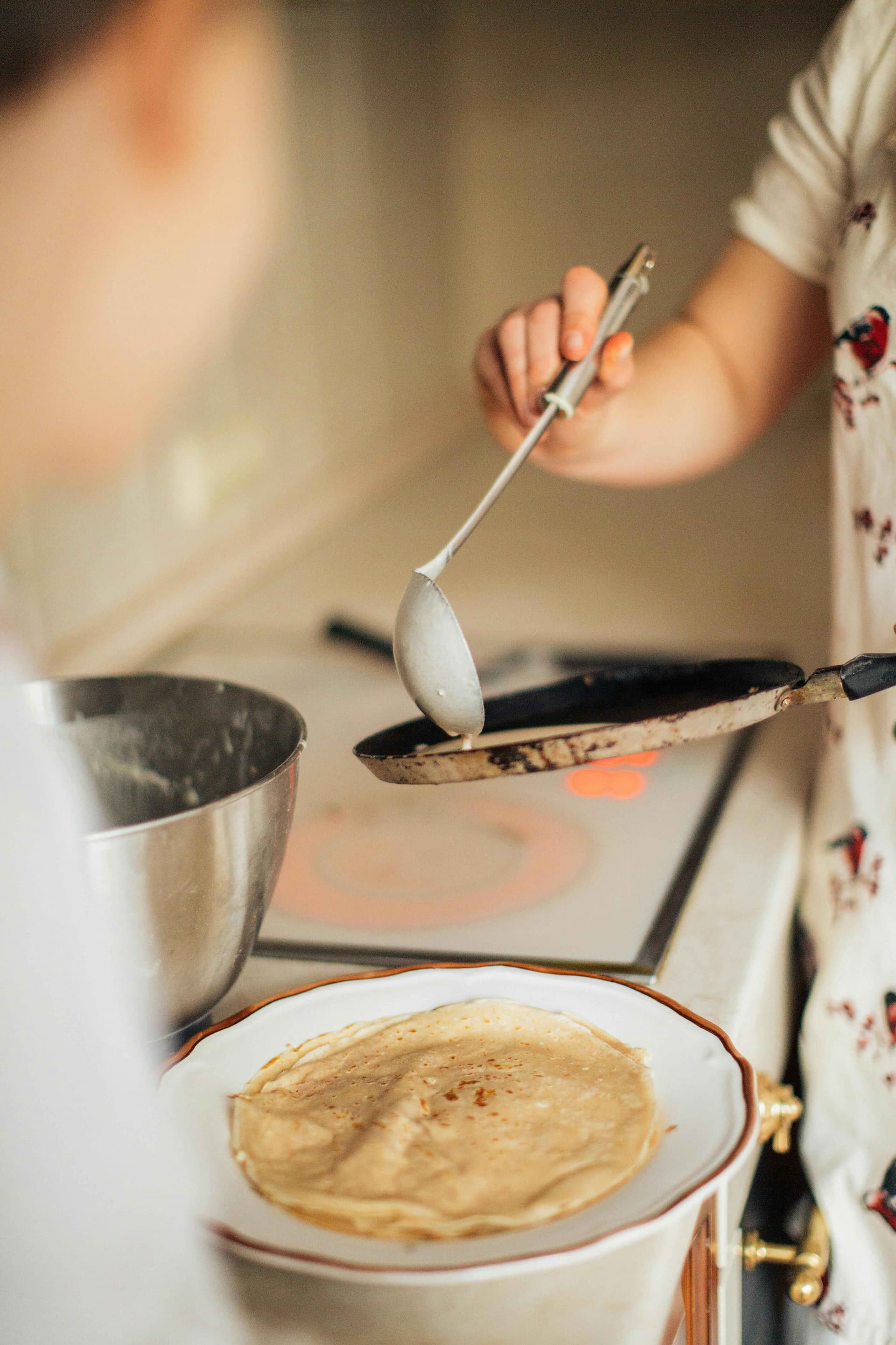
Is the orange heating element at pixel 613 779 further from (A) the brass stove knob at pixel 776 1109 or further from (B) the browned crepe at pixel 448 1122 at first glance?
(B) the browned crepe at pixel 448 1122

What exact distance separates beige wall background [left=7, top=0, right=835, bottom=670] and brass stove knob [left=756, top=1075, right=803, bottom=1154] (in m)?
0.53

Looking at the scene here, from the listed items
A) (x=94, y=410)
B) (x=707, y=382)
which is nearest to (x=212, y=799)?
(x=94, y=410)

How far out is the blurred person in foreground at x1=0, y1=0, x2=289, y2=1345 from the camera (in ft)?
0.98

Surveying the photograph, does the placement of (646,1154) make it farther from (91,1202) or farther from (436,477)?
(436,477)

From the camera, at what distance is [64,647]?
1153 mm

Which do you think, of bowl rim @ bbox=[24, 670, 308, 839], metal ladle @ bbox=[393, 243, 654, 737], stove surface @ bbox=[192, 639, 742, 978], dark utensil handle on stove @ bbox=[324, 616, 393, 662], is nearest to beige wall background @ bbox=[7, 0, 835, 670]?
dark utensil handle on stove @ bbox=[324, 616, 393, 662]

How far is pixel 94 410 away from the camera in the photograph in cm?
45

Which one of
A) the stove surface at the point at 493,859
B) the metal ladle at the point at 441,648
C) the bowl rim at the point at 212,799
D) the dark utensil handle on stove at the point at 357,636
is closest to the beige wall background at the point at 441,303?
the dark utensil handle on stove at the point at 357,636

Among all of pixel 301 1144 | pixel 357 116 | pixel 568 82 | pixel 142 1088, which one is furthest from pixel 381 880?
pixel 568 82

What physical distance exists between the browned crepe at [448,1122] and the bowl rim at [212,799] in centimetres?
6

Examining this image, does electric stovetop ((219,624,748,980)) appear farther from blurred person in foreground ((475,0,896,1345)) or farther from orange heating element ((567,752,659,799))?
blurred person in foreground ((475,0,896,1345))

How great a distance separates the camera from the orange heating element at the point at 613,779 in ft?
2.87

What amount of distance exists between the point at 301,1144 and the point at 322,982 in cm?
10

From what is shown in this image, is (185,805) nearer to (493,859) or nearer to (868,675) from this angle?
(493,859)
